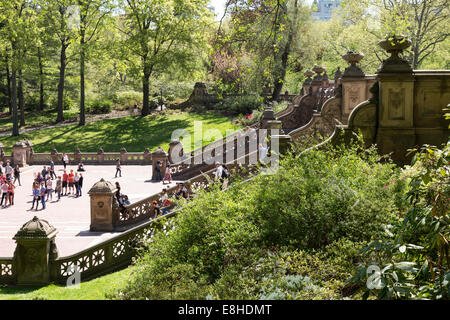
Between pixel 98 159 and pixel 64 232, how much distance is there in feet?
66.8

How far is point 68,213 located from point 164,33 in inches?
1146

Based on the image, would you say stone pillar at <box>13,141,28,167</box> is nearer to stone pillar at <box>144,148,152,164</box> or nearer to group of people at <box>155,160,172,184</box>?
stone pillar at <box>144,148,152,164</box>

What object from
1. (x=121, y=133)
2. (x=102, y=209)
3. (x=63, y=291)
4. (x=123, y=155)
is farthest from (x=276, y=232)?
(x=121, y=133)

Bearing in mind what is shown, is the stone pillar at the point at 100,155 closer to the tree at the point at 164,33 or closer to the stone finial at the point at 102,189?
the tree at the point at 164,33

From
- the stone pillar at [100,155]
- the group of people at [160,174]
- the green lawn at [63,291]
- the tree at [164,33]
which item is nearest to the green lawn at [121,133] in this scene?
the stone pillar at [100,155]

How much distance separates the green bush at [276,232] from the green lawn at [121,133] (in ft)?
101

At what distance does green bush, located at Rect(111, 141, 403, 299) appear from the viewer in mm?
6016

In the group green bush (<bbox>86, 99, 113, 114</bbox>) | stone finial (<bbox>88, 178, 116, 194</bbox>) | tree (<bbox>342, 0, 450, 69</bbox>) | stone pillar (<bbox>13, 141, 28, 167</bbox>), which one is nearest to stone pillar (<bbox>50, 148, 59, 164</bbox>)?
stone pillar (<bbox>13, 141, 28, 167</bbox>)

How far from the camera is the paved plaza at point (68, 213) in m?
15.4

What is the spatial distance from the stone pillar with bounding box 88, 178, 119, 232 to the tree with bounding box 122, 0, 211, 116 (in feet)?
93.8

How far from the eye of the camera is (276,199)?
713 centimetres

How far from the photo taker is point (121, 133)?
43125 millimetres

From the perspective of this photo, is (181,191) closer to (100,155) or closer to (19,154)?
(100,155)

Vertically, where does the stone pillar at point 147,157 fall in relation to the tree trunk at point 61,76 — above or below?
below
